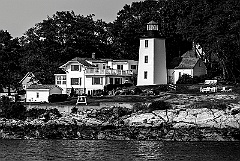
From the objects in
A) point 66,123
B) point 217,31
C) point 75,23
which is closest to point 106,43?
point 75,23

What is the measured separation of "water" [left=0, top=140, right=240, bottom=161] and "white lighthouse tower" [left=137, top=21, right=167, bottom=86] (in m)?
29.8

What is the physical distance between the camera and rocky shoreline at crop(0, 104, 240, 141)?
188 ft

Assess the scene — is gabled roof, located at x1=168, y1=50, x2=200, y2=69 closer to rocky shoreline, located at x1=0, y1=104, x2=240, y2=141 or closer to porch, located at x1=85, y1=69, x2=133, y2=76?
porch, located at x1=85, y1=69, x2=133, y2=76

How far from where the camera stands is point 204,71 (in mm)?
88750

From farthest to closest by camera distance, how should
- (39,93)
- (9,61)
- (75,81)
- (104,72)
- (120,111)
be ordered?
(9,61) < (75,81) < (104,72) < (39,93) < (120,111)

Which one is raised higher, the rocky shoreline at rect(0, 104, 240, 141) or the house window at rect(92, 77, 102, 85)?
the house window at rect(92, 77, 102, 85)

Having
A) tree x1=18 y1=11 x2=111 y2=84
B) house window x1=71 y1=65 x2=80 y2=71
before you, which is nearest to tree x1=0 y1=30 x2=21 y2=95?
tree x1=18 y1=11 x2=111 y2=84

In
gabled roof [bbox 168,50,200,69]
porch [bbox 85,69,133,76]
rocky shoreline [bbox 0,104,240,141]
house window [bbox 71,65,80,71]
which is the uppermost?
gabled roof [bbox 168,50,200,69]

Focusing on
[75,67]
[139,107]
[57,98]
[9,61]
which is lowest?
[139,107]

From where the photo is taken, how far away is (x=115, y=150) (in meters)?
50.5

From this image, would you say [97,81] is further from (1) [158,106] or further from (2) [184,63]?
(1) [158,106]

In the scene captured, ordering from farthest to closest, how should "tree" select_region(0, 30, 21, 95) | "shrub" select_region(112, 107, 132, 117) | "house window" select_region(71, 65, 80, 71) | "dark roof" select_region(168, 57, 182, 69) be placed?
"tree" select_region(0, 30, 21, 95) < "house window" select_region(71, 65, 80, 71) < "dark roof" select_region(168, 57, 182, 69) < "shrub" select_region(112, 107, 132, 117)

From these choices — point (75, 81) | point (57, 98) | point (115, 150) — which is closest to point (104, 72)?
point (75, 81)

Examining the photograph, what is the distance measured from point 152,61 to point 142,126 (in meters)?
28.0
